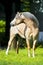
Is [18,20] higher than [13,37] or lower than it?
higher

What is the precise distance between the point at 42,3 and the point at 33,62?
40.9 ft

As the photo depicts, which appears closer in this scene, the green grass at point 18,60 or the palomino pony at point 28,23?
the green grass at point 18,60

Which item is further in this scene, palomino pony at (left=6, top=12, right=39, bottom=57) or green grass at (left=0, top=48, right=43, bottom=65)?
palomino pony at (left=6, top=12, right=39, bottom=57)

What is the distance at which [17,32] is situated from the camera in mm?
14156

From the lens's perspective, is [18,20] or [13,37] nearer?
[18,20]

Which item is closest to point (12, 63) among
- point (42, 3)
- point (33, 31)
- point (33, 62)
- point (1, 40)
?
point (33, 62)

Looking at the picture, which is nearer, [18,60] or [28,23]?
[18,60]

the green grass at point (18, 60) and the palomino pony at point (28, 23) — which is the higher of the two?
the palomino pony at point (28, 23)

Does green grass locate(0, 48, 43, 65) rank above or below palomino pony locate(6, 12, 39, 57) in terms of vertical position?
below

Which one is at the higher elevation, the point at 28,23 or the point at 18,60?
the point at 28,23

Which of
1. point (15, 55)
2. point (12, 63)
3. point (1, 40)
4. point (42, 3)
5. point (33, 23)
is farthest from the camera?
point (42, 3)

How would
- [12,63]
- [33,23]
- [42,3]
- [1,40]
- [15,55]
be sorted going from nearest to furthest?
[12,63]
[33,23]
[15,55]
[1,40]
[42,3]

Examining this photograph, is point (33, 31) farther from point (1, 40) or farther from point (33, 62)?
point (1, 40)

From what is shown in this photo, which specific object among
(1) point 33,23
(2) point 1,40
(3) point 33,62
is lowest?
(2) point 1,40
